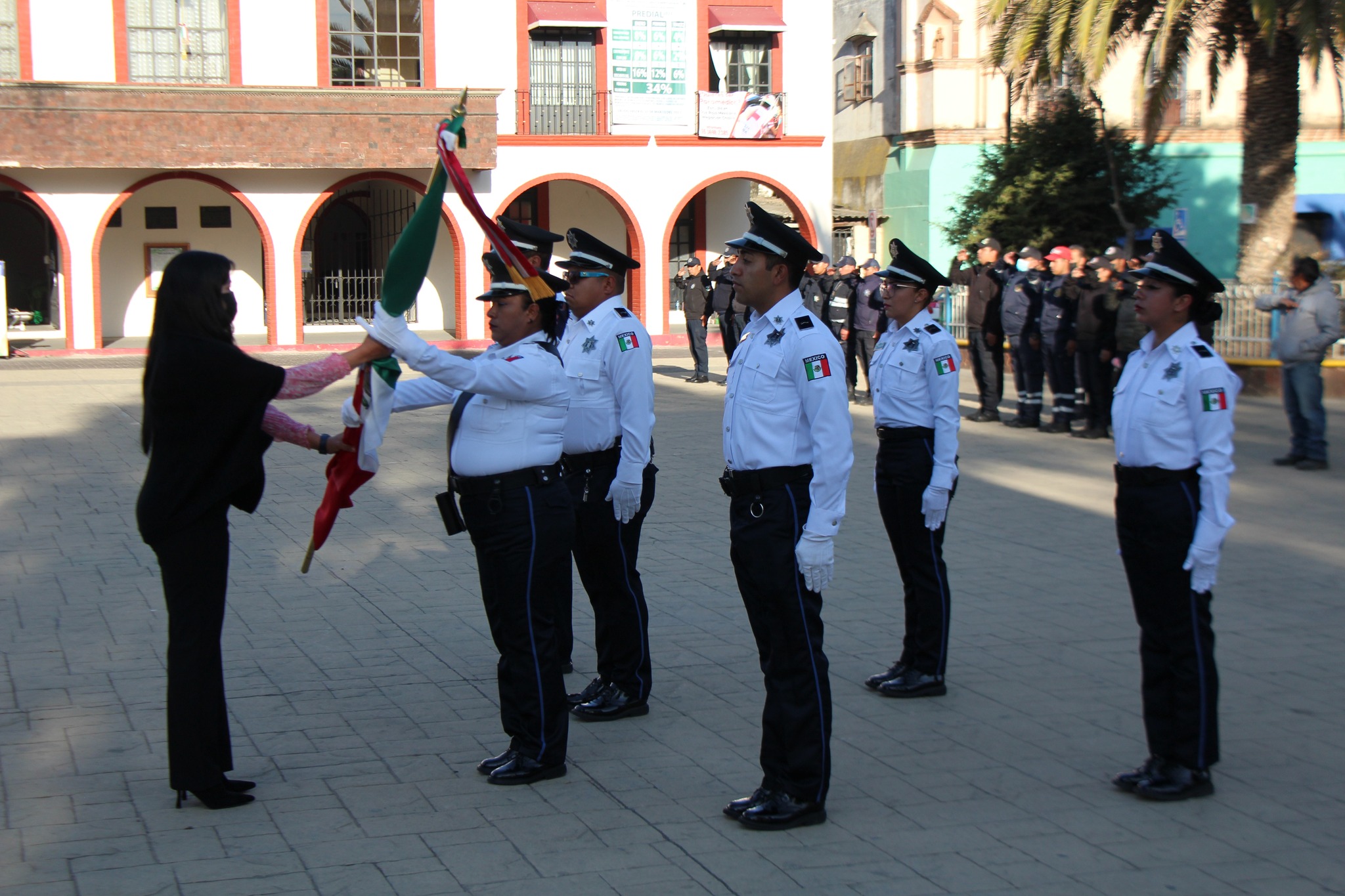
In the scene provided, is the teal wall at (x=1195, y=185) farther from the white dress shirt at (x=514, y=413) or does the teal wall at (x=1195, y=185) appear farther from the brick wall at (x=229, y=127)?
the white dress shirt at (x=514, y=413)

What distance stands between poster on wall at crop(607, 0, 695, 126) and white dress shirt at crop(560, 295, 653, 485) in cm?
2411

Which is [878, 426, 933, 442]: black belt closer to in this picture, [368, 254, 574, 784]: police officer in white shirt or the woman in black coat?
[368, 254, 574, 784]: police officer in white shirt

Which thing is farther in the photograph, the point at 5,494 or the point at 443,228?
the point at 443,228

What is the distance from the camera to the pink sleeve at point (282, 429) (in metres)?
4.74

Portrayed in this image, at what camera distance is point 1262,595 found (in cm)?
772

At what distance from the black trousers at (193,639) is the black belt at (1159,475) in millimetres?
3270

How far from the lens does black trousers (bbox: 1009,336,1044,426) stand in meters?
14.6

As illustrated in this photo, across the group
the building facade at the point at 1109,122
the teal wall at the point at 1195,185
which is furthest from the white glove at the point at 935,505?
the teal wall at the point at 1195,185

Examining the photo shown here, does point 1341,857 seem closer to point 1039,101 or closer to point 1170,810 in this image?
point 1170,810

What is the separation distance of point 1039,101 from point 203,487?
1147 inches

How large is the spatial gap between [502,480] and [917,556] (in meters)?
2.24

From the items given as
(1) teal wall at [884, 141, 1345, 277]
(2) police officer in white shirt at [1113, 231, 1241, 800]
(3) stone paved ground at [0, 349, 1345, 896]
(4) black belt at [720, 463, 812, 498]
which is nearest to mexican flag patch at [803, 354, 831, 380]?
(4) black belt at [720, 463, 812, 498]

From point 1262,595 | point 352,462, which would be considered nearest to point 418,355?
point 352,462

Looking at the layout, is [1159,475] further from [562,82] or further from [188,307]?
[562,82]
